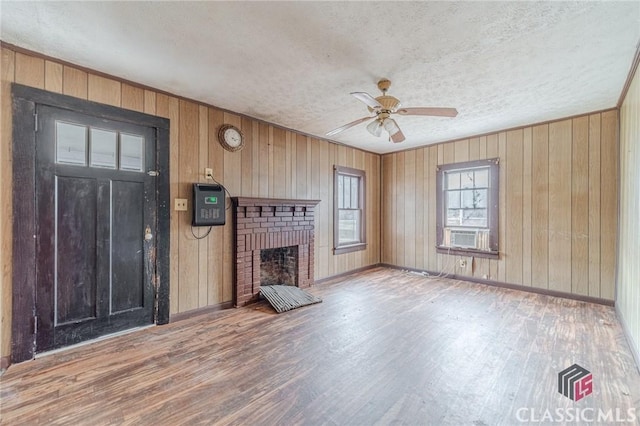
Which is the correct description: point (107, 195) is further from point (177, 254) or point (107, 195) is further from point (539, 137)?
point (539, 137)

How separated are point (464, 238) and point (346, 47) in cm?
390

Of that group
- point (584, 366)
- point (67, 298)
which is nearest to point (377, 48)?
point (584, 366)

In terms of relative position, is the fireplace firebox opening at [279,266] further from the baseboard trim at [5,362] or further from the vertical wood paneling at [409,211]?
the baseboard trim at [5,362]

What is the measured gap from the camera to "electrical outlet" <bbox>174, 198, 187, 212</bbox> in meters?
3.14

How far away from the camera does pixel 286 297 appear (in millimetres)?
3775

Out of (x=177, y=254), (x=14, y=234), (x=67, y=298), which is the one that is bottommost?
(x=67, y=298)

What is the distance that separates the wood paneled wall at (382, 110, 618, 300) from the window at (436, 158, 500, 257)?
0.11m

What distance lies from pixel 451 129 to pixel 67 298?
197 inches

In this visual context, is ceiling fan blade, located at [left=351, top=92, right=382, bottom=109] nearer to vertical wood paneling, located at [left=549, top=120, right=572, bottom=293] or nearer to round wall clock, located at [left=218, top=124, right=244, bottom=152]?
round wall clock, located at [left=218, top=124, right=244, bottom=152]

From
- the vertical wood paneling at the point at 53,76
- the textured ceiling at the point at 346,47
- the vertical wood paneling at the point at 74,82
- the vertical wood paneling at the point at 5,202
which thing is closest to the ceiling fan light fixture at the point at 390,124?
the textured ceiling at the point at 346,47

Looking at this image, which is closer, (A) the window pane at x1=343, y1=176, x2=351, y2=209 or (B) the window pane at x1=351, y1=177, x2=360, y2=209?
(A) the window pane at x1=343, y1=176, x2=351, y2=209

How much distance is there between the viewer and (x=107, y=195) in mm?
2703

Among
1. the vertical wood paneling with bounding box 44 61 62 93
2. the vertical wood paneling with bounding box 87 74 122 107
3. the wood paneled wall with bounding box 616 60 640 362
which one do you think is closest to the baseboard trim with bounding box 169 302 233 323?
the vertical wood paneling with bounding box 87 74 122 107

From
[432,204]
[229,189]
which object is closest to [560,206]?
[432,204]
